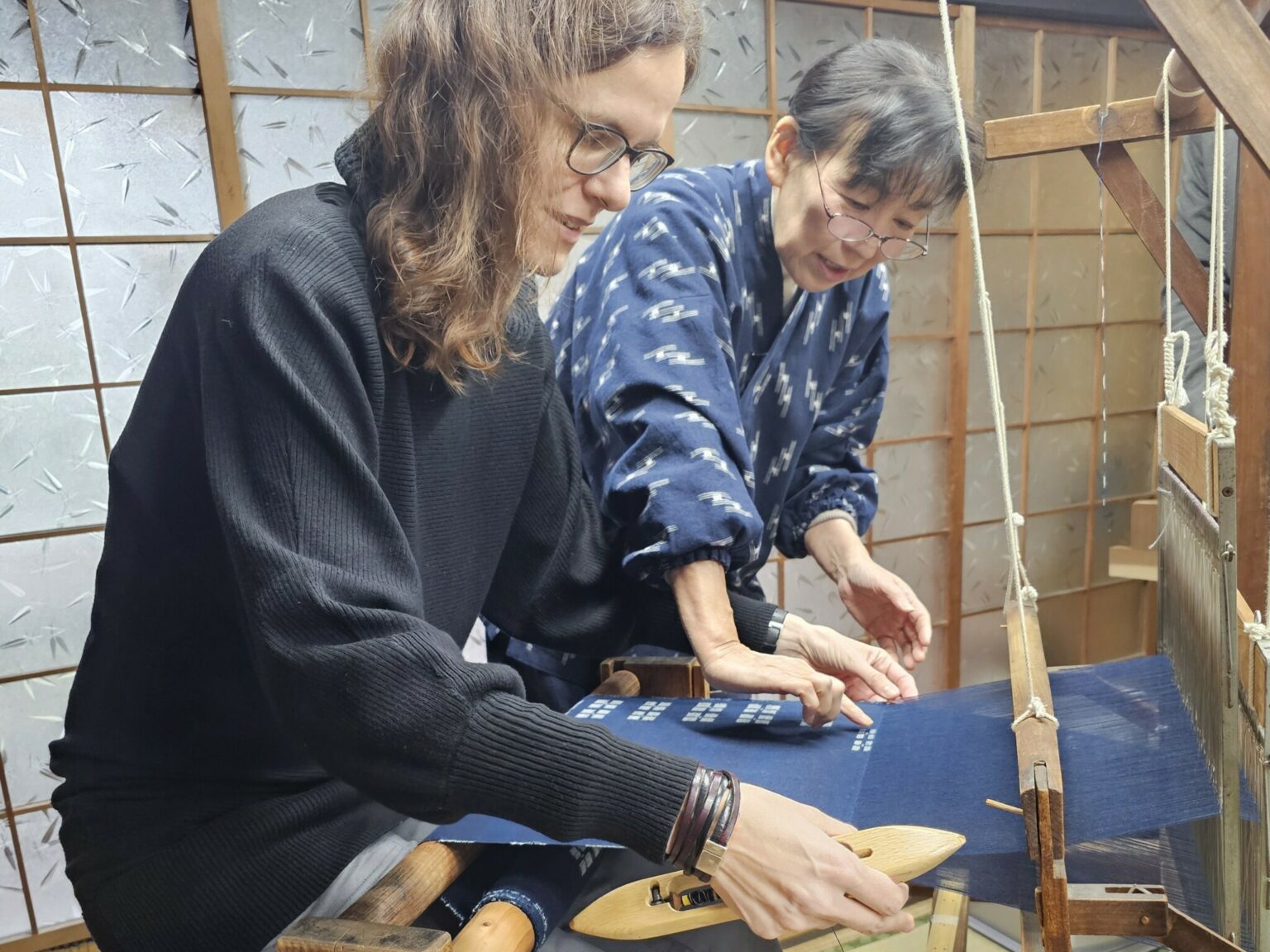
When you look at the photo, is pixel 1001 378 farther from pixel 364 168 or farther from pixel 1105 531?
pixel 364 168

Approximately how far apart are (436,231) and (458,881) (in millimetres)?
546

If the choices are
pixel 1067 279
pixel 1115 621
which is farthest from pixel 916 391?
pixel 1115 621

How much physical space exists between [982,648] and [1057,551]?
19.7 inches

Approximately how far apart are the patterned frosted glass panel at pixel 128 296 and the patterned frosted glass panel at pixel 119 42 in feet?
1.17

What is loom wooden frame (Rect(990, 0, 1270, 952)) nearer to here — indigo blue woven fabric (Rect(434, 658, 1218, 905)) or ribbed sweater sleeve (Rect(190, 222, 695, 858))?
indigo blue woven fabric (Rect(434, 658, 1218, 905))

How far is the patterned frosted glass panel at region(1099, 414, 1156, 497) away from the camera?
368 centimetres

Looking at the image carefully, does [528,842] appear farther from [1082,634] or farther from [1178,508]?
[1082,634]

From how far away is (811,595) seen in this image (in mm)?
3117

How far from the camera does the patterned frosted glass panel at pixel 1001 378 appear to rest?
333cm

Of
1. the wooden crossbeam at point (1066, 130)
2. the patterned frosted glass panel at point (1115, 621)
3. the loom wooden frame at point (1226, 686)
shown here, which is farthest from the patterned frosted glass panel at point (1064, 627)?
the loom wooden frame at point (1226, 686)

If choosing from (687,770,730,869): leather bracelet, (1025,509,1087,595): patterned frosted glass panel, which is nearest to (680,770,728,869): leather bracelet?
(687,770,730,869): leather bracelet

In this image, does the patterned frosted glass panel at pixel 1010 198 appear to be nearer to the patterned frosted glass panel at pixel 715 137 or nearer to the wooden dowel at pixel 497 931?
the patterned frosted glass panel at pixel 715 137

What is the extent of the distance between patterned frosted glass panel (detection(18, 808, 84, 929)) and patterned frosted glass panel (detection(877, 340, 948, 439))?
264 centimetres

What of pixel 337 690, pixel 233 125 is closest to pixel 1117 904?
pixel 337 690
